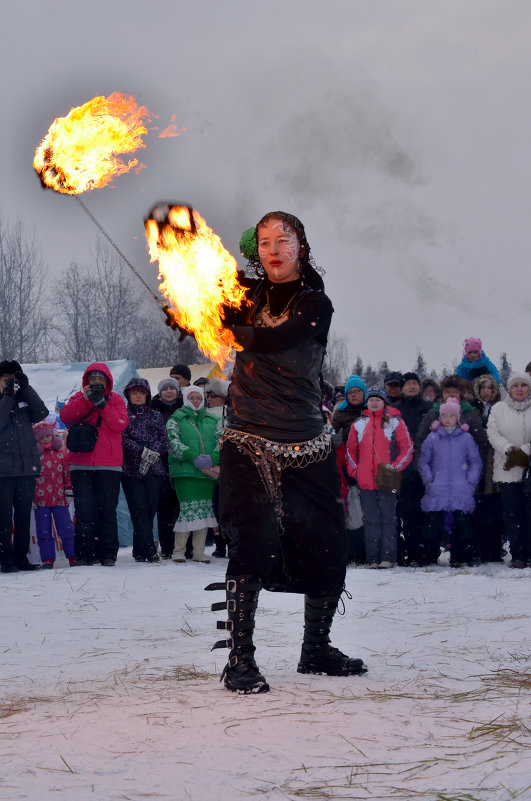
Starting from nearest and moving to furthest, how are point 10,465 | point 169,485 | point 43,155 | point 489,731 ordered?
point 489,731 → point 43,155 → point 10,465 → point 169,485

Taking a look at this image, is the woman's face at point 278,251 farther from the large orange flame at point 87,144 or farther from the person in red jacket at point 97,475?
the person in red jacket at point 97,475

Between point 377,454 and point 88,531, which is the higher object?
point 377,454

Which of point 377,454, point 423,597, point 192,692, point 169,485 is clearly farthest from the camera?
point 169,485

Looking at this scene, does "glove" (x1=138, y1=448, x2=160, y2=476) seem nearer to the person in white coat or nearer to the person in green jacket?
the person in green jacket

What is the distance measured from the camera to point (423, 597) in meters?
7.07

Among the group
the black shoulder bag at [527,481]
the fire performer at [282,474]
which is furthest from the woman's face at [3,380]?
the fire performer at [282,474]

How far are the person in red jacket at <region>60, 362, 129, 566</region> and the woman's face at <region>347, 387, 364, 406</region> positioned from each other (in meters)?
2.49

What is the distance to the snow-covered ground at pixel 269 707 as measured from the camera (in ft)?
9.18

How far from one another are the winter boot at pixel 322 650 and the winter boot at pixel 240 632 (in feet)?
1.17

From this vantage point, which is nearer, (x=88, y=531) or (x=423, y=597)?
(x=423, y=597)

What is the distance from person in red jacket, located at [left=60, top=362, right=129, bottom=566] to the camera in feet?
31.6

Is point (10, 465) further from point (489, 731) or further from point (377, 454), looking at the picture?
point (489, 731)

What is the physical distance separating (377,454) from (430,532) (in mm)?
972

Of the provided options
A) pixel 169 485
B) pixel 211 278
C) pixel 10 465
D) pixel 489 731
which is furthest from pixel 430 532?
pixel 489 731
